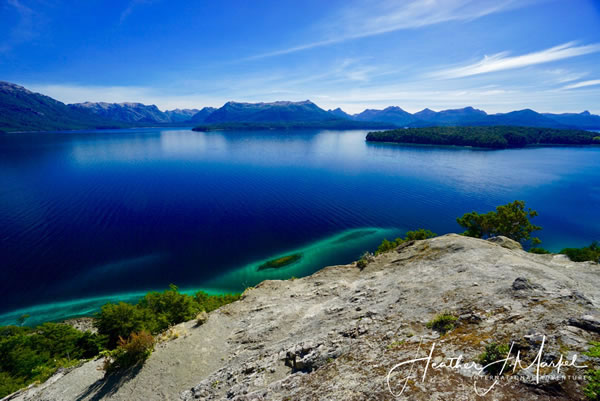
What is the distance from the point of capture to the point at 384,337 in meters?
15.2

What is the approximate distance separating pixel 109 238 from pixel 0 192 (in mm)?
74309

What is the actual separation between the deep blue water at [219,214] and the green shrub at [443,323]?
43679 mm

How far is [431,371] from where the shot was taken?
431 inches

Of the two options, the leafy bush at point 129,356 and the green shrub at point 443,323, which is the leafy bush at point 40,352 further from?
the green shrub at point 443,323

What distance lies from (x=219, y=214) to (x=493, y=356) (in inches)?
3374

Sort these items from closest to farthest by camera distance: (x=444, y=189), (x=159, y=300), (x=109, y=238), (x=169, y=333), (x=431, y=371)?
(x=431, y=371) < (x=169, y=333) < (x=159, y=300) < (x=109, y=238) < (x=444, y=189)

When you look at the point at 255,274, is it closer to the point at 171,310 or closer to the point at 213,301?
the point at 213,301

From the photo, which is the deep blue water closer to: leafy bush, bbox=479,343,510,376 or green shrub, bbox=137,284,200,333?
green shrub, bbox=137,284,200,333

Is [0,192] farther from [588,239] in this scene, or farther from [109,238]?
[588,239]

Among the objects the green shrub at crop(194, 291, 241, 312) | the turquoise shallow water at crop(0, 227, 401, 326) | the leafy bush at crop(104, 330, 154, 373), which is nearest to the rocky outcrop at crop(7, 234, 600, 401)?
the leafy bush at crop(104, 330, 154, 373)

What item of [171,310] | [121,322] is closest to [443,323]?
[171,310]

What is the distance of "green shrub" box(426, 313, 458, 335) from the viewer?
14304mm

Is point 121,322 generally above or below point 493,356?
below

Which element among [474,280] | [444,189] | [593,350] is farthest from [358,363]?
[444,189]
